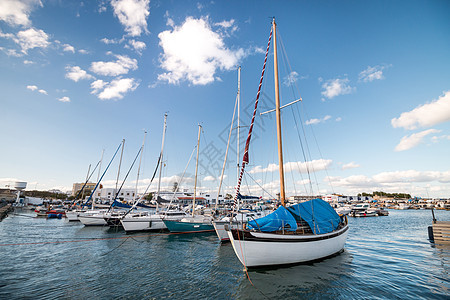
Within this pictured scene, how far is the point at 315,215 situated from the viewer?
12555mm

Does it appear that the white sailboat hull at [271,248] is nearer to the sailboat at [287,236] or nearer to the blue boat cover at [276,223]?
the sailboat at [287,236]

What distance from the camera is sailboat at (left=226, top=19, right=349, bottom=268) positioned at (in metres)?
9.86

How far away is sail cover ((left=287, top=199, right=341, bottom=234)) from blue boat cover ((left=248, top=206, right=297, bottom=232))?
2.72ft

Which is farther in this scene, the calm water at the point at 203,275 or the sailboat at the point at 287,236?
the sailboat at the point at 287,236

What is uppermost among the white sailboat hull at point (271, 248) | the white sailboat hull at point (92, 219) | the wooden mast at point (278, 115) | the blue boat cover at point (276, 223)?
the wooden mast at point (278, 115)

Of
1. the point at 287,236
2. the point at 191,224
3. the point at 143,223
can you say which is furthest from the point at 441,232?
the point at 143,223

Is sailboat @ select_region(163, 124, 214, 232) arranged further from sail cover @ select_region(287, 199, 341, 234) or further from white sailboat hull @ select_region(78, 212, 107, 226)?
sail cover @ select_region(287, 199, 341, 234)

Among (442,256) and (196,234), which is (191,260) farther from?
A: (442,256)

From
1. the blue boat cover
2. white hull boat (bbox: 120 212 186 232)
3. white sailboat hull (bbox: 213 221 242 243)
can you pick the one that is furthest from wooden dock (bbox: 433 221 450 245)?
white hull boat (bbox: 120 212 186 232)

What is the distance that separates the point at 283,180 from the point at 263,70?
865 cm

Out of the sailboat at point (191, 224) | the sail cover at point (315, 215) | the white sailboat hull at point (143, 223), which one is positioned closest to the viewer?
the sail cover at point (315, 215)

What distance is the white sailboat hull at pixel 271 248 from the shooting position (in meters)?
9.79

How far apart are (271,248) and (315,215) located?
446cm

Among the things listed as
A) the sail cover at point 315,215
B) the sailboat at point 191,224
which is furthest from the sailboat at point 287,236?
the sailboat at point 191,224
